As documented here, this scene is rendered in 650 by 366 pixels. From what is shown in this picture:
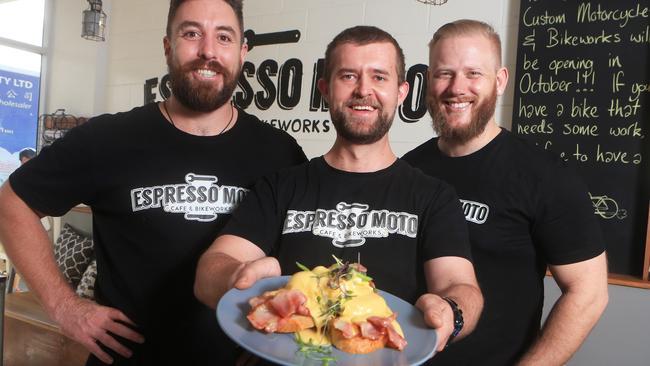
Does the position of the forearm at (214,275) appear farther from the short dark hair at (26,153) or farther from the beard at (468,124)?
the short dark hair at (26,153)

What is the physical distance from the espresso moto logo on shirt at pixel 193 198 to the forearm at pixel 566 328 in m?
0.95

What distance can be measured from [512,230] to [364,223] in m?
0.50

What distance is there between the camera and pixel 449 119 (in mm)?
1583

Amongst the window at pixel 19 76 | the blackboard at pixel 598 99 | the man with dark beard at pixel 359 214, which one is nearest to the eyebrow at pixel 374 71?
the man with dark beard at pixel 359 214

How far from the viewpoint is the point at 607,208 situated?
241 centimetres

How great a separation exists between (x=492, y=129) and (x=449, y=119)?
16cm

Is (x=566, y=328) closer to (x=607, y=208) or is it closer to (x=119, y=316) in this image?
(x=607, y=208)

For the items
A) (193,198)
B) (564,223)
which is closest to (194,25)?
(193,198)

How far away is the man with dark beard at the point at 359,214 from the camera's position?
1.22 metres

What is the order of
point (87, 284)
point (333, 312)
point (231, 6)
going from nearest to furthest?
point (333, 312) → point (231, 6) → point (87, 284)

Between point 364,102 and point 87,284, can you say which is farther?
point 87,284

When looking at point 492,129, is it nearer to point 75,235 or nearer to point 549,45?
point 549,45

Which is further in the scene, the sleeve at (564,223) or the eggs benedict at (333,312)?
the sleeve at (564,223)

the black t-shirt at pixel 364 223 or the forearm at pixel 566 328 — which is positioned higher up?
the black t-shirt at pixel 364 223
